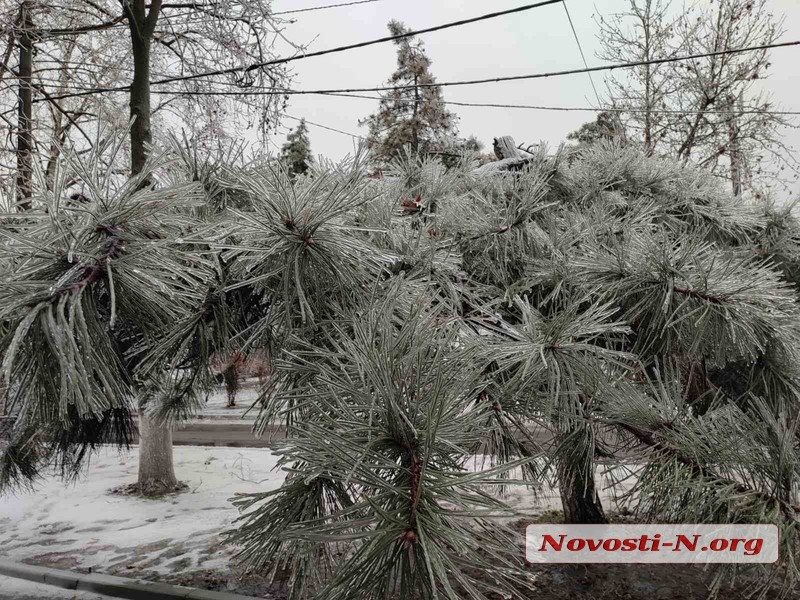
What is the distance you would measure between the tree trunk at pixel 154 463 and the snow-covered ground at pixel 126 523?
20 centimetres

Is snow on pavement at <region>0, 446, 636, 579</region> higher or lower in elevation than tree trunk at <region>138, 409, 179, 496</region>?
lower

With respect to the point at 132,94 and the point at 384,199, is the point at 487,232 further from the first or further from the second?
the point at 132,94

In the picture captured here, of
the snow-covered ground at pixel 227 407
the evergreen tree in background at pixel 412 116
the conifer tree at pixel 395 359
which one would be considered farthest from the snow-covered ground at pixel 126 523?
the evergreen tree in background at pixel 412 116

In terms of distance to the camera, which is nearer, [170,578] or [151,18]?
[151,18]

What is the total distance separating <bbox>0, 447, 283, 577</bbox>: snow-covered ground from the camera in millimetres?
4820

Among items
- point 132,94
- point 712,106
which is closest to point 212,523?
point 132,94

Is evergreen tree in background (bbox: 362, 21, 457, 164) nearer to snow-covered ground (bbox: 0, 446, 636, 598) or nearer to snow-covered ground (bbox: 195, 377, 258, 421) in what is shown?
snow-covered ground (bbox: 195, 377, 258, 421)

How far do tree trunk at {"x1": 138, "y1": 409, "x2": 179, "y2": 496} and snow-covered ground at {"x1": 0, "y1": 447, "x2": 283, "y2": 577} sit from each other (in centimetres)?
20

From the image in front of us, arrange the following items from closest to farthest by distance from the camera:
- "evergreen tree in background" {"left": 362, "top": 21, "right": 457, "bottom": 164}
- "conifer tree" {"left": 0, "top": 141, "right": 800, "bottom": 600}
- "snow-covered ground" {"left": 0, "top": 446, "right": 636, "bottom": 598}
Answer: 1. "conifer tree" {"left": 0, "top": 141, "right": 800, "bottom": 600}
2. "snow-covered ground" {"left": 0, "top": 446, "right": 636, "bottom": 598}
3. "evergreen tree in background" {"left": 362, "top": 21, "right": 457, "bottom": 164}

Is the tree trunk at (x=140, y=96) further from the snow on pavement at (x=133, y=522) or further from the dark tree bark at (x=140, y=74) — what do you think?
the snow on pavement at (x=133, y=522)

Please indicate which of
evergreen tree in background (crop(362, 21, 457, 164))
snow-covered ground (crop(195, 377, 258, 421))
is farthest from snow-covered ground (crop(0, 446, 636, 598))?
evergreen tree in background (crop(362, 21, 457, 164))

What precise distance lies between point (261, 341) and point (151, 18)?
240cm

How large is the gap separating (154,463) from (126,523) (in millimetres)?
937

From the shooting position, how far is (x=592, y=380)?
130cm
